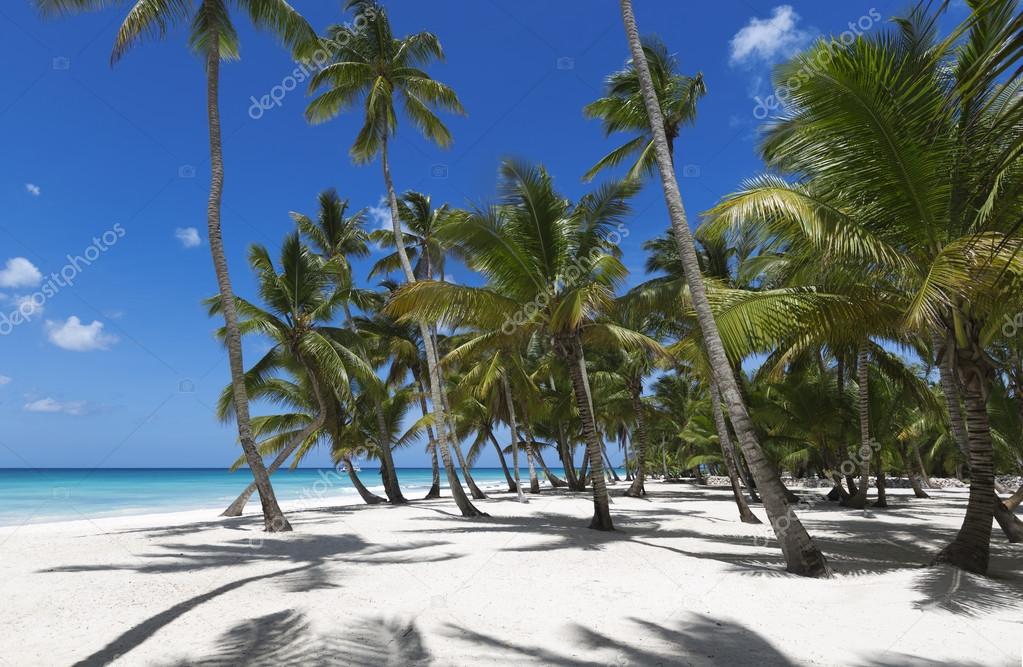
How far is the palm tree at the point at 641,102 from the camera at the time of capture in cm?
1441

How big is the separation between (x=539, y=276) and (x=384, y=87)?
8449 mm

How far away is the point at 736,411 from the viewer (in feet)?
24.2

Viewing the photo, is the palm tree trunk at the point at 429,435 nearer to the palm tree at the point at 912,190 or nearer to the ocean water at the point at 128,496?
the ocean water at the point at 128,496

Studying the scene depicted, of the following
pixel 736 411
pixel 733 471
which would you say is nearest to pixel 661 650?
pixel 736 411

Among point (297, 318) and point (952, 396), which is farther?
point (297, 318)

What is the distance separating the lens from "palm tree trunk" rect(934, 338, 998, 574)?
21.9ft

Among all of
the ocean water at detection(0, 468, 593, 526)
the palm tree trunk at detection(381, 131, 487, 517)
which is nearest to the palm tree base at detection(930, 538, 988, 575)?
the palm tree trunk at detection(381, 131, 487, 517)

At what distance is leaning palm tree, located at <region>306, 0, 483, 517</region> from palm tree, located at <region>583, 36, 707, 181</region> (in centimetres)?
478

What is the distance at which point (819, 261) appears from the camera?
318 inches

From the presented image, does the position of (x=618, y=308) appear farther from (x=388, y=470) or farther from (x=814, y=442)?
(x=388, y=470)

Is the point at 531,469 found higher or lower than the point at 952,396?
lower

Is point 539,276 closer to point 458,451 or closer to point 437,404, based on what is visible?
point 437,404

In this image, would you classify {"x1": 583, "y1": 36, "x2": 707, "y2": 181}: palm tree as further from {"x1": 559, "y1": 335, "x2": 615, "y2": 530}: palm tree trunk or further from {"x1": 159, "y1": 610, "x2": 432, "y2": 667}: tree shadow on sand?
{"x1": 159, "y1": 610, "x2": 432, "y2": 667}: tree shadow on sand

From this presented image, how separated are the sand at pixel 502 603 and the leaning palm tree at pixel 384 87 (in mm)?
6362
